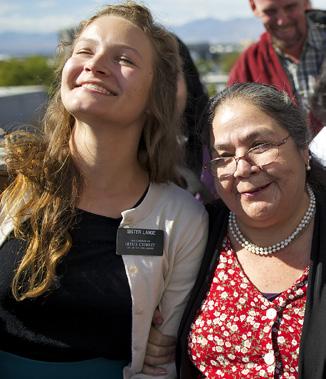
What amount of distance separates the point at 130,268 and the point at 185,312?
0.26 meters

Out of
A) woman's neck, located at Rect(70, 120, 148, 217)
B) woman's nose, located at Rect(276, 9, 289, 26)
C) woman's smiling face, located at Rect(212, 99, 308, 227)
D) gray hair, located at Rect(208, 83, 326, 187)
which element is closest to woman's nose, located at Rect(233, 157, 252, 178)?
woman's smiling face, located at Rect(212, 99, 308, 227)

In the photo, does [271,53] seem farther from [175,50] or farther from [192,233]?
[192,233]

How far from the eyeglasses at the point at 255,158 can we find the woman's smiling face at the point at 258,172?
11 mm

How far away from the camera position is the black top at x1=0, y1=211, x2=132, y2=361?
1.99 meters

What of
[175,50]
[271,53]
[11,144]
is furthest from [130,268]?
[271,53]

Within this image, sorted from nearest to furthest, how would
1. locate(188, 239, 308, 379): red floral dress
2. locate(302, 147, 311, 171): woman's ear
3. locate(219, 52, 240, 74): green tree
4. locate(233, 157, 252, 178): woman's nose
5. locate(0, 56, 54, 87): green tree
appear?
locate(188, 239, 308, 379): red floral dress
locate(233, 157, 252, 178): woman's nose
locate(302, 147, 311, 171): woman's ear
locate(0, 56, 54, 87): green tree
locate(219, 52, 240, 74): green tree

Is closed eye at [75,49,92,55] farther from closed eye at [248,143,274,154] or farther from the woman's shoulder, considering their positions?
closed eye at [248,143,274,154]

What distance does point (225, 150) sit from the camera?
6.64 ft

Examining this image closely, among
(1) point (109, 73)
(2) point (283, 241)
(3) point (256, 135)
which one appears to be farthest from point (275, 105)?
(1) point (109, 73)

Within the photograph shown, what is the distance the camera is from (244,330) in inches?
74.9

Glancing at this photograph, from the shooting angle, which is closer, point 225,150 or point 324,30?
point 225,150

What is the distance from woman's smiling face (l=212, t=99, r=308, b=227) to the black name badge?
0.95ft

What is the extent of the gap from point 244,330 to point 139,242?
47 centimetres

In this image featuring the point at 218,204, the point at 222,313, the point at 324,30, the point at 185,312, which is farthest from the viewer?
the point at 324,30
